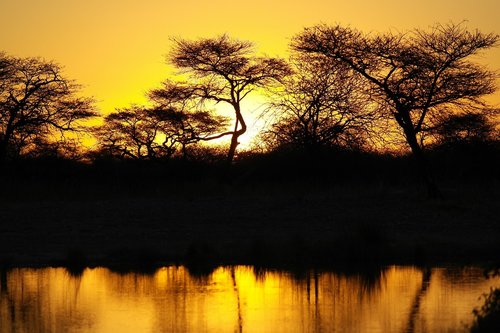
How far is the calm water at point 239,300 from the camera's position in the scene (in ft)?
43.4

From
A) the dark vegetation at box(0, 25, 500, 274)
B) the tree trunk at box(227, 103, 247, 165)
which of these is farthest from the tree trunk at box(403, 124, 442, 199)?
the tree trunk at box(227, 103, 247, 165)

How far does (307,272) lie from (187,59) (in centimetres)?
2522

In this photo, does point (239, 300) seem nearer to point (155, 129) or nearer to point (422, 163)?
point (422, 163)

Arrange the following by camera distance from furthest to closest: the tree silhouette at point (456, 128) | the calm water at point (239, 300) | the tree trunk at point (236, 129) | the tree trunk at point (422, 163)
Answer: the tree trunk at point (236, 129) → the tree silhouette at point (456, 128) → the tree trunk at point (422, 163) → the calm water at point (239, 300)

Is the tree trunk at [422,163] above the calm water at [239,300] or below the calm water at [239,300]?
above

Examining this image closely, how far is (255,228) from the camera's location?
24.6 m

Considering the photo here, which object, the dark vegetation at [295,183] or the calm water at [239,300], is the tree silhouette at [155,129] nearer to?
the dark vegetation at [295,183]

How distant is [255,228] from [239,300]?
9.10 meters

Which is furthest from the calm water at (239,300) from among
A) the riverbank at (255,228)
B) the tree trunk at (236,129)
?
the tree trunk at (236,129)

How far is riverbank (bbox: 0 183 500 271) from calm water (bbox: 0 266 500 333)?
1.43 metres

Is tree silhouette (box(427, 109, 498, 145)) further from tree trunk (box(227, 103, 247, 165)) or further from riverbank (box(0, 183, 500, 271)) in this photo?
tree trunk (box(227, 103, 247, 165))


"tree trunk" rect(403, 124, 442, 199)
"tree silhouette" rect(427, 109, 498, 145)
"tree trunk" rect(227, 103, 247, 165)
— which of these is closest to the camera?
"tree trunk" rect(403, 124, 442, 199)

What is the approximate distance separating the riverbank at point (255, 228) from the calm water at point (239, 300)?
143 centimetres

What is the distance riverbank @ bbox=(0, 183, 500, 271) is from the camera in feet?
67.9
